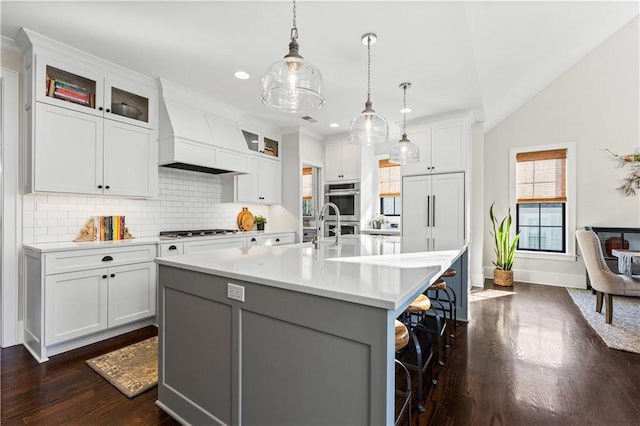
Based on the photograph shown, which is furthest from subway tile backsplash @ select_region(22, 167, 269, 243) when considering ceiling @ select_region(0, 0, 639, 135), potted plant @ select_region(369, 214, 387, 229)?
potted plant @ select_region(369, 214, 387, 229)

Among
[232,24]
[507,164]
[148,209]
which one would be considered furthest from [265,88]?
[507,164]

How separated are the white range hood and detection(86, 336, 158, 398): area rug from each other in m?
1.90

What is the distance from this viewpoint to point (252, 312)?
138 cm

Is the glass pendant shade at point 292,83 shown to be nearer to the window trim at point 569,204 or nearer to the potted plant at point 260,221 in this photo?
the potted plant at point 260,221

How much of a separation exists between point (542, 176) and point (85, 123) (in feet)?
21.5

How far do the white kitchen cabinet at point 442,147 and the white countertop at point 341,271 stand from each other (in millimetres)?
2721

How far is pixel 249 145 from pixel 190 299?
11.0 ft

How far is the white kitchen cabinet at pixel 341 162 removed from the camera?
5.30 meters

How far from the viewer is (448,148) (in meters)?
4.44

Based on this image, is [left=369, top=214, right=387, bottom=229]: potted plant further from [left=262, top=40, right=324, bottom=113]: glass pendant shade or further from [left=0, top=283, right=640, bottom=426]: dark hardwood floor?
[left=262, top=40, right=324, bottom=113]: glass pendant shade

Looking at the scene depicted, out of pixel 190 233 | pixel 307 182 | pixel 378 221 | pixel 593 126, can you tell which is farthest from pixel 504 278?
pixel 190 233

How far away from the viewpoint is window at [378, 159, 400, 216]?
5.46 meters

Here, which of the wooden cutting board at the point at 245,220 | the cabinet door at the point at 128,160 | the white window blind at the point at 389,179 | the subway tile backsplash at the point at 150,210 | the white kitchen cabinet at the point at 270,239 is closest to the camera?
the subway tile backsplash at the point at 150,210

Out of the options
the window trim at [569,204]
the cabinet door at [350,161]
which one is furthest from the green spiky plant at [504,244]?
the cabinet door at [350,161]
